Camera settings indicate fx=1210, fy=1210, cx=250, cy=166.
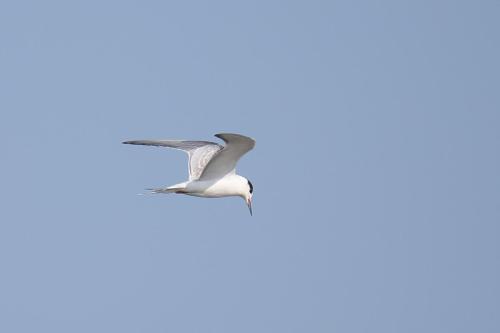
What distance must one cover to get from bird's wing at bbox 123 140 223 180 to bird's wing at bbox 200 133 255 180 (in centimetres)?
17

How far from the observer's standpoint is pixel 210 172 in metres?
21.1

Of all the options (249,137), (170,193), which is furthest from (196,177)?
(249,137)

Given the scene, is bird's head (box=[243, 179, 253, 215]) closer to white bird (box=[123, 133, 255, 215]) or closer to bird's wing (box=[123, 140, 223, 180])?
white bird (box=[123, 133, 255, 215])

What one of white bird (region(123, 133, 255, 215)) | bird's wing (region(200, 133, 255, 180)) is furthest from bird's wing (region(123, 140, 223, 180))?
bird's wing (region(200, 133, 255, 180))

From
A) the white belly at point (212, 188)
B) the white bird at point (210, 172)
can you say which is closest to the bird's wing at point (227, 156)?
the white bird at point (210, 172)

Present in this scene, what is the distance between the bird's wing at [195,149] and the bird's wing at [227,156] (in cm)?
17

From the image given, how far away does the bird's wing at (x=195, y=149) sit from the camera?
2120cm

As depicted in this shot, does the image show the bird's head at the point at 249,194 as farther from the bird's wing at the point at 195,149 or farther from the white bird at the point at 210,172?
the bird's wing at the point at 195,149

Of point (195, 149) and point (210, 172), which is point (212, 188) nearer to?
point (210, 172)

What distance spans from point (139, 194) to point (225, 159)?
1.72 meters

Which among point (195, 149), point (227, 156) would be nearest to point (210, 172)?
point (227, 156)

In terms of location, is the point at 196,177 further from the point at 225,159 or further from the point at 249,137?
the point at 249,137

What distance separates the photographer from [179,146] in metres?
22.1

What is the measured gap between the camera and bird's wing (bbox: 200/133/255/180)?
742 inches
